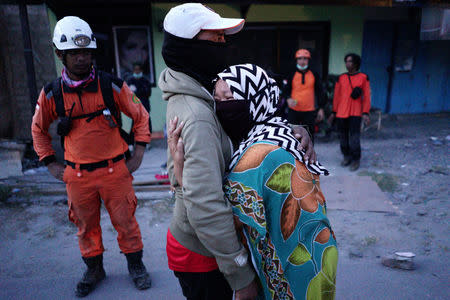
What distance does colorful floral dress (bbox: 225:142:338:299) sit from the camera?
144cm

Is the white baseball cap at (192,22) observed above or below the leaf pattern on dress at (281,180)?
above

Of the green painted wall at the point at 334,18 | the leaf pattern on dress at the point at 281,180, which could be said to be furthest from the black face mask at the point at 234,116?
the green painted wall at the point at 334,18

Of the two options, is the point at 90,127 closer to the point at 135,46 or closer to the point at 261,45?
the point at 135,46

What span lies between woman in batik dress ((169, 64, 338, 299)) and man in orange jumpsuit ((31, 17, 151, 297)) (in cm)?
151

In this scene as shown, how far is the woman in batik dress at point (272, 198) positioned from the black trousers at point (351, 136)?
15.0ft

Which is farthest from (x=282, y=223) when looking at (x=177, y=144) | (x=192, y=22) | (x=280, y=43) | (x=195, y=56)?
(x=280, y=43)

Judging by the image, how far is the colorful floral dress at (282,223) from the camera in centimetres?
144

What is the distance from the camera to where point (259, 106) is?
62.6 inches

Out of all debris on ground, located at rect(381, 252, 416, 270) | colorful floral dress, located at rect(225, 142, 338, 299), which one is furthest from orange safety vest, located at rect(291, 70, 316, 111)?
colorful floral dress, located at rect(225, 142, 338, 299)

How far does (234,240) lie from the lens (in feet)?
4.70

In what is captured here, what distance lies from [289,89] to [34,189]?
4.56m

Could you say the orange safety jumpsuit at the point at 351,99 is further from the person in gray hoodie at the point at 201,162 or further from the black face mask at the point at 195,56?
the black face mask at the point at 195,56

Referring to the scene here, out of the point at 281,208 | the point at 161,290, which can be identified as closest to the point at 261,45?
the point at 161,290

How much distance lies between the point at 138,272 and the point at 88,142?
4.03 feet
